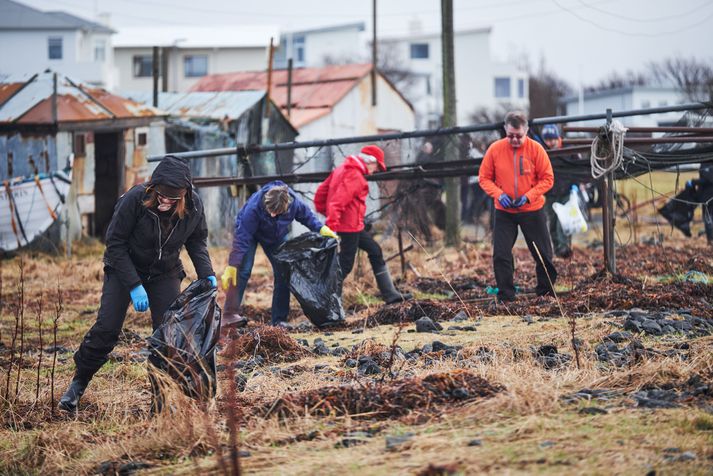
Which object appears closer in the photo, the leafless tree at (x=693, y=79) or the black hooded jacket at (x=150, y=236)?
the black hooded jacket at (x=150, y=236)

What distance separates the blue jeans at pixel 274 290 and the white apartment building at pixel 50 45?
47.9m

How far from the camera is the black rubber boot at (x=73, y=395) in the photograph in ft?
21.2

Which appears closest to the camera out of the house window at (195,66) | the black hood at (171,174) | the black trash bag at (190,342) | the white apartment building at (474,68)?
the black trash bag at (190,342)

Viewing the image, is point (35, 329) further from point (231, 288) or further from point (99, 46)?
point (99, 46)

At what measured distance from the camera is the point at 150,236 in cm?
638

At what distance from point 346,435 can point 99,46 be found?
57.3 metres

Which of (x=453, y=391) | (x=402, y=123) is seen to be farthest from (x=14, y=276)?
(x=402, y=123)

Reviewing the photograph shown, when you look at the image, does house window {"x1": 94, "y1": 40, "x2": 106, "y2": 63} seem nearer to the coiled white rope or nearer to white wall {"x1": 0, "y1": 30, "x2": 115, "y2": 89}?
white wall {"x1": 0, "y1": 30, "x2": 115, "y2": 89}

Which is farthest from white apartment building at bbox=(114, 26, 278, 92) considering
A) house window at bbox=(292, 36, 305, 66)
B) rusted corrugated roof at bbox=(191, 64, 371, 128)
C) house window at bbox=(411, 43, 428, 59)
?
rusted corrugated roof at bbox=(191, 64, 371, 128)

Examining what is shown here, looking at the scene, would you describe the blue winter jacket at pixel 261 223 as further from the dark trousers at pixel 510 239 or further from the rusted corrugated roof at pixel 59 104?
the rusted corrugated roof at pixel 59 104

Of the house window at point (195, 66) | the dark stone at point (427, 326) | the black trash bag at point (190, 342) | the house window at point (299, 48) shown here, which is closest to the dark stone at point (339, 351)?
the dark stone at point (427, 326)

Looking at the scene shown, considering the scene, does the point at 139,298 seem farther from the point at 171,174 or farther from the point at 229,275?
the point at 229,275

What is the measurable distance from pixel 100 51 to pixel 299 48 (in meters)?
19.3

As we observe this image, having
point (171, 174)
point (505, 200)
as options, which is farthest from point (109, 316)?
point (505, 200)
